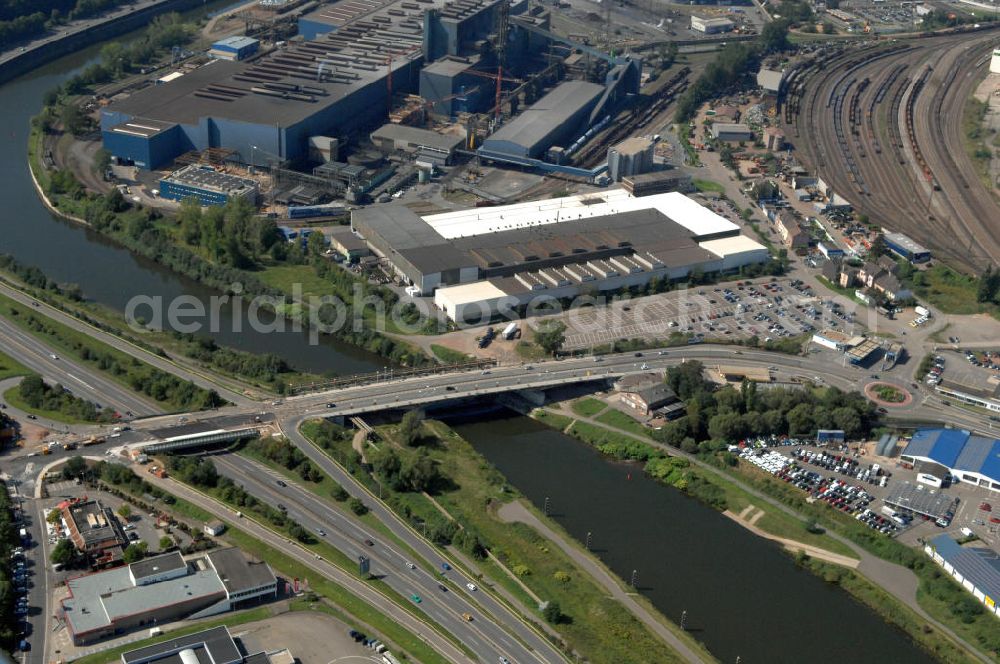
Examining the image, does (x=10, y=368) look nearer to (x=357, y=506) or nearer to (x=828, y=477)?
(x=357, y=506)

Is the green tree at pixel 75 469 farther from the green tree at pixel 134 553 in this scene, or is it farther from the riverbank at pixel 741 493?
the riverbank at pixel 741 493

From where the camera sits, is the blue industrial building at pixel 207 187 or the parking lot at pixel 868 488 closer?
the parking lot at pixel 868 488

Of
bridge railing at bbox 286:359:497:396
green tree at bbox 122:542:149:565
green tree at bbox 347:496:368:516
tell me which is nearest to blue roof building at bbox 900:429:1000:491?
bridge railing at bbox 286:359:497:396

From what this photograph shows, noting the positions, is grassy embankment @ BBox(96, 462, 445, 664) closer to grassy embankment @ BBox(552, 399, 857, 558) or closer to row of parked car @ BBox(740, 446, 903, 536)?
grassy embankment @ BBox(552, 399, 857, 558)

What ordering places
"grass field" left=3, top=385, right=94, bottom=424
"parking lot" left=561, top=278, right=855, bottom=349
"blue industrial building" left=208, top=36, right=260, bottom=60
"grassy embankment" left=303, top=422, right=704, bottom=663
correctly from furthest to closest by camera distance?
"blue industrial building" left=208, top=36, right=260, bottom=60, "parking lot" left=561, top=278, right=855, bottom=349, "grass field" left=3, top=385, right=94, bottom=424, "grassy embankment" left=303, top=422, right=704, bottom=663

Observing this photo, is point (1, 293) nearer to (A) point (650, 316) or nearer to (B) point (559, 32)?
(A) point (650, 316)

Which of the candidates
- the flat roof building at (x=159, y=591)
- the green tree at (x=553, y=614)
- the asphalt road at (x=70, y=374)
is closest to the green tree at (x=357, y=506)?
the flat roof building at (x=159, y=591)

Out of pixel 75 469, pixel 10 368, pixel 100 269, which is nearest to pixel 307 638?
pixel 75 469
